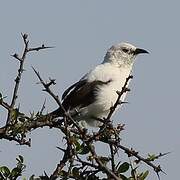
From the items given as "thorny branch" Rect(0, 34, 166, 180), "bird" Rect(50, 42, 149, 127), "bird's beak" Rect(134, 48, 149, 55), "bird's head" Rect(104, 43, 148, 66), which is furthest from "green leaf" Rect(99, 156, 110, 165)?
"bird's beak" Rect(134, 48, 149, 55)

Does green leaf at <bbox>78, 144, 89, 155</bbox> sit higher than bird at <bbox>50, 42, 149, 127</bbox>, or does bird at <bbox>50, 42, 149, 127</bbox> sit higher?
bird at <bbox>50, 42, 149, 127</bbox>

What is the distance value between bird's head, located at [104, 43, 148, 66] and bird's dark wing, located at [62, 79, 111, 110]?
787 millimetres

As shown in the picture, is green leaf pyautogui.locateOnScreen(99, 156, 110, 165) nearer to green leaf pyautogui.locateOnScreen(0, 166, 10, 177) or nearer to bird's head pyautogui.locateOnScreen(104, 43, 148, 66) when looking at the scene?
green leaf pyautogui.locateOnScreen(0, 166, 10, 177)

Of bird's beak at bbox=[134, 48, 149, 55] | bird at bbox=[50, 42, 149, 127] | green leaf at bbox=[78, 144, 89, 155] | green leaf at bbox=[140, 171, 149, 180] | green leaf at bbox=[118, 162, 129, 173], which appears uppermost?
bird's beak at bbox=[134, 48, 149, 55]

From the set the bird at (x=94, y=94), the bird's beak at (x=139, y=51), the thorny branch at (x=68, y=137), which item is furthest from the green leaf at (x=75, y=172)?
the bird's beak at (x=139, y=51)

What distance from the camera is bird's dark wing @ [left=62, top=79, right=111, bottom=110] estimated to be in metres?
6.27

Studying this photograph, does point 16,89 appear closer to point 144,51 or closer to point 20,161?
point 20,161

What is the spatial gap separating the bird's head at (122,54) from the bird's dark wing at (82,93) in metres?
0.79

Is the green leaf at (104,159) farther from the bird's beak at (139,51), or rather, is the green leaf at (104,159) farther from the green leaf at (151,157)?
the bird's beak at (139,51)

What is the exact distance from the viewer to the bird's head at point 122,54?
7159 millimetres

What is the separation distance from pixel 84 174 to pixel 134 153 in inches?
17.2

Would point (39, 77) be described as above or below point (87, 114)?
below

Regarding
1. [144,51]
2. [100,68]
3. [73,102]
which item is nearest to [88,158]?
[73,102]

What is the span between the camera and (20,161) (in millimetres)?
3629
